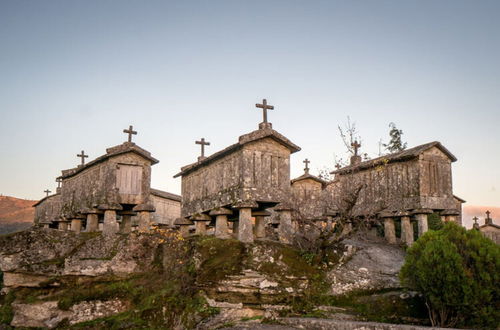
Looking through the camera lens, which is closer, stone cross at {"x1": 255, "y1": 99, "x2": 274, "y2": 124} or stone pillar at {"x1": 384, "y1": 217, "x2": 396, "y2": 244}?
stone cross at {"x1": 255, "y1": 99, "x2": 274, "y2": 124}

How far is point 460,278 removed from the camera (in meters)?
9.03

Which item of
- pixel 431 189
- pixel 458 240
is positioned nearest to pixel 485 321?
pixel 458 240

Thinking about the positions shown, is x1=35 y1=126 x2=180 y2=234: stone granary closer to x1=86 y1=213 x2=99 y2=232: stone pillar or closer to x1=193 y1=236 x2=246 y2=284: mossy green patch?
x1=86 y1=213 x2=99 y2=232: stone pillar

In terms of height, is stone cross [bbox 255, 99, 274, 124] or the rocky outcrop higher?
stone cross [bbox 255, 99, 274, 124]

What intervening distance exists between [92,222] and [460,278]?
41.9 feet

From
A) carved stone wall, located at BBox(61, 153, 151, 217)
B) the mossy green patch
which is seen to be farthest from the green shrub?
carved stone wall, located at BBox(61, 153, 151, 217)

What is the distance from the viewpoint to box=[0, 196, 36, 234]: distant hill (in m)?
50.1

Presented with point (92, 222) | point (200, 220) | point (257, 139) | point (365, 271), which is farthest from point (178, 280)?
point (92, 222)

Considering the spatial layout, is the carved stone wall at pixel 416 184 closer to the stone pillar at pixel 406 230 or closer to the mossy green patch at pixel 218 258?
the stone pillar at pixel 406 230

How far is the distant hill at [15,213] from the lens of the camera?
50.1 metres

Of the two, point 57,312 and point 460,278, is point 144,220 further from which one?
point 460,278

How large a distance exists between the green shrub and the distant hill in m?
47.7

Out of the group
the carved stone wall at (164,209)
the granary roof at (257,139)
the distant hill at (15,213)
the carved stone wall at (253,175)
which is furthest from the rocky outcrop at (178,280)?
the distant hill at (15,213)

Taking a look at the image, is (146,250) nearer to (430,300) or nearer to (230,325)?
(230,325)
